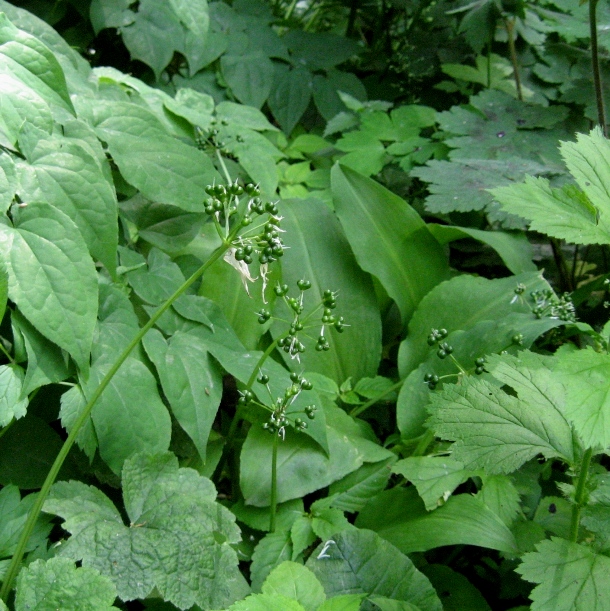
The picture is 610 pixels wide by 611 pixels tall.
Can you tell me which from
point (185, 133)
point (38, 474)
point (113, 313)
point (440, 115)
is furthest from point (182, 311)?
point (440, 115)

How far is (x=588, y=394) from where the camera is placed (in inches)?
28.8

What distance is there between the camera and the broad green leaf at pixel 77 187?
104cm

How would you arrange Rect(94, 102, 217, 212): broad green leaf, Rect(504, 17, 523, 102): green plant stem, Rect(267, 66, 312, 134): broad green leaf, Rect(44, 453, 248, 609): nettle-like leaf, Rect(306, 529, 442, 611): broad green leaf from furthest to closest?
Rect(267, 66, 312, 134): broad green leaf → Rect(504, 17, 523, 102): green plant stem → Rect(94, 102, 217, 212): broad green leaf → Rect(306, 529, 442, 611): broad green leaf → Rect(44, 453, 248, 609): nettle-like leaf

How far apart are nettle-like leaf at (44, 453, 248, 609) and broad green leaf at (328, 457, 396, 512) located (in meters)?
0.29

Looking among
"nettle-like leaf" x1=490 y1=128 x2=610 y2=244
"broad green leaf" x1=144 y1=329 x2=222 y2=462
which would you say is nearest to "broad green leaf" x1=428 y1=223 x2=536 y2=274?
"nettle-like leaf" x1=490 y1=128 x2=610 y2=244

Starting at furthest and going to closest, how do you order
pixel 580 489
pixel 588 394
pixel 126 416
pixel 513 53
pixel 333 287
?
pixel 513 53 < pixel 333 287 < pixel 126 416 < pixel 580 489 < pixel 588 394

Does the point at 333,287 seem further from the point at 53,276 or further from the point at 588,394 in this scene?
the point at 588,394

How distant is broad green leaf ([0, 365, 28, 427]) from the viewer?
91 cm

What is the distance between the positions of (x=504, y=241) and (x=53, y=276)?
43.4 inches

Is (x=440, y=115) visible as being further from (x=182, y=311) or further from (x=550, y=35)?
(x=182, y=311)

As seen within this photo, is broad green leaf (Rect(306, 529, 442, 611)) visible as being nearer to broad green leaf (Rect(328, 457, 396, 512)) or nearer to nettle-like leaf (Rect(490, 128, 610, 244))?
broad green leaf (Rect(328, 457, 396, 512))

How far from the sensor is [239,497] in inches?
47.6

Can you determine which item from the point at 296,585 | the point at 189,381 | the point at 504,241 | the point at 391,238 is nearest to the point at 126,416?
the point at 189,381

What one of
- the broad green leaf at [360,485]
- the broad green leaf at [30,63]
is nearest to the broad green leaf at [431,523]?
the broad green leaf at [360,485]
